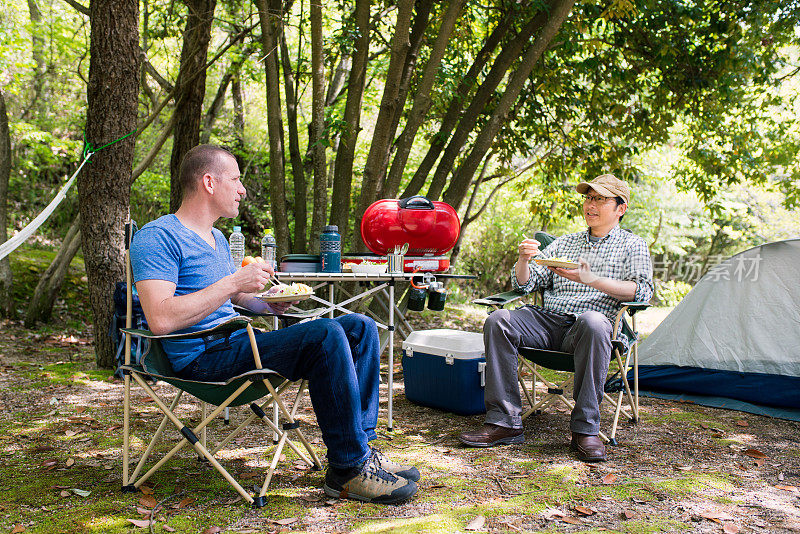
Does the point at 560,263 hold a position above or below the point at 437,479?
above

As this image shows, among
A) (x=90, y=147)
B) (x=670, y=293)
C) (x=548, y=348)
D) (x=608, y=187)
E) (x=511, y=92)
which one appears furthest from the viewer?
(x=670, y=293)

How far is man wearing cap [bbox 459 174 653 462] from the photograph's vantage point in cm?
276

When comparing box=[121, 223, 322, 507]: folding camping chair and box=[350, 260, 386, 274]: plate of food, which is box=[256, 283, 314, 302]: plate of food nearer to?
box=[121, 223, 322, 507]: folding camping chair

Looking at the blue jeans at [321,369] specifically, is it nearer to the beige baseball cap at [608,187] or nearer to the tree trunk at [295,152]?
the beige baseball cap at [608,187]

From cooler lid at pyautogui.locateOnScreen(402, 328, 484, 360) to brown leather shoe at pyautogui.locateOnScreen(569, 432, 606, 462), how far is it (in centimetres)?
73

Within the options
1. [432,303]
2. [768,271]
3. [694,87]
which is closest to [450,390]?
[432,303]

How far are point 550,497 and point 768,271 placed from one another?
238 cm

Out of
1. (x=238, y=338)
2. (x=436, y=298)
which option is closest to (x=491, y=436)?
(x=436, y=298)

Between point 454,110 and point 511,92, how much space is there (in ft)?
2.74

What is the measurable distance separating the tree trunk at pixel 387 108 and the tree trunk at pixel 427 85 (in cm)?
13

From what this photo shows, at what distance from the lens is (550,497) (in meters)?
2.20

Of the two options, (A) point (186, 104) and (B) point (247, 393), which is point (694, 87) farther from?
(B) point (247, 393)

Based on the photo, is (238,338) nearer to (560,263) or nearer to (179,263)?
(179,263)

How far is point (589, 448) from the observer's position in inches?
104
